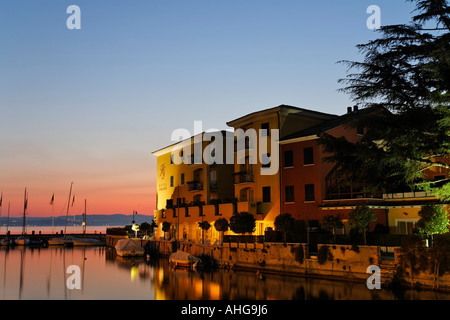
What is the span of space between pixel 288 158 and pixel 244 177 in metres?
6.39

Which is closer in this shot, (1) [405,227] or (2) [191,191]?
(1) [405,227]

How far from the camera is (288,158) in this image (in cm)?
4244

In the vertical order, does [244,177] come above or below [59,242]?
above

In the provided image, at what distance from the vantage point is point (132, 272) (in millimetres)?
45406

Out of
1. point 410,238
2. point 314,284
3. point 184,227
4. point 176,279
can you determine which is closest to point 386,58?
point 410,238

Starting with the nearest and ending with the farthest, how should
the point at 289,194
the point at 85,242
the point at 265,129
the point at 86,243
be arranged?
1. the point at 289,194
2. the point at 265,129
3. the point at 86,243
4. the point at 85,242

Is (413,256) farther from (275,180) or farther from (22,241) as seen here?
(22,241)

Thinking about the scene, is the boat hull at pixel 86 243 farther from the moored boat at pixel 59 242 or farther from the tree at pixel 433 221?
the tree at pixel 433 221

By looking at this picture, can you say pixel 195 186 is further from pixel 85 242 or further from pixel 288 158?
pixel 85 242

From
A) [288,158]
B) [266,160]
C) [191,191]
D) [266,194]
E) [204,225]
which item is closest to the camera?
[288,158]

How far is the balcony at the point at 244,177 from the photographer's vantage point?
4637 centimetres
